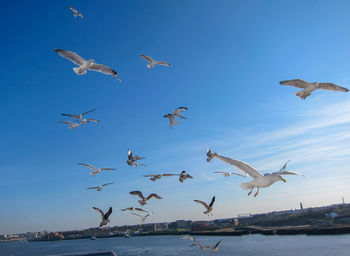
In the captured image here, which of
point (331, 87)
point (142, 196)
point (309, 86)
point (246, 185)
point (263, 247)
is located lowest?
point (263, 247)

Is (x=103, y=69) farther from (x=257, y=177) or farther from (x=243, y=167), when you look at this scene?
(x=257, y=177)

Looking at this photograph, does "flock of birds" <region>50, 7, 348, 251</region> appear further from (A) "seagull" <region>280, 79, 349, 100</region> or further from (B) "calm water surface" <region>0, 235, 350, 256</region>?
(B) "calm water surface" <region>0, 235, 350, 256</region>

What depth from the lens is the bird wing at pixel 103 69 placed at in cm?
1145

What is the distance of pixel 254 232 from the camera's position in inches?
4318

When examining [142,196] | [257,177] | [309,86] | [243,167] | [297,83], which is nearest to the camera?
[243,167]

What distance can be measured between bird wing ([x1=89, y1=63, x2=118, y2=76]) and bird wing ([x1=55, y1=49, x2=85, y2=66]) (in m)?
0.59

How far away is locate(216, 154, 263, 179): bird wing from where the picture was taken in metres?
6.28

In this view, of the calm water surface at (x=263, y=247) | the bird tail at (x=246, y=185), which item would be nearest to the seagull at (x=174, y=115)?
the bird tail at (x=246, y=185)

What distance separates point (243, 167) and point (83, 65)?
24.5ft

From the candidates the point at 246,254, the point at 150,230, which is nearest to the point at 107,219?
the point at 246,254

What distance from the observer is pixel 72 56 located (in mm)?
10469

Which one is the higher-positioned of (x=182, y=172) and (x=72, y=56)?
(x=72, y=56)

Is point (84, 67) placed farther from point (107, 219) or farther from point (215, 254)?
point (215, 254)

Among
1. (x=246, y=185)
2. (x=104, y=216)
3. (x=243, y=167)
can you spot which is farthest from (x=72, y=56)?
(x=246, y=185)
